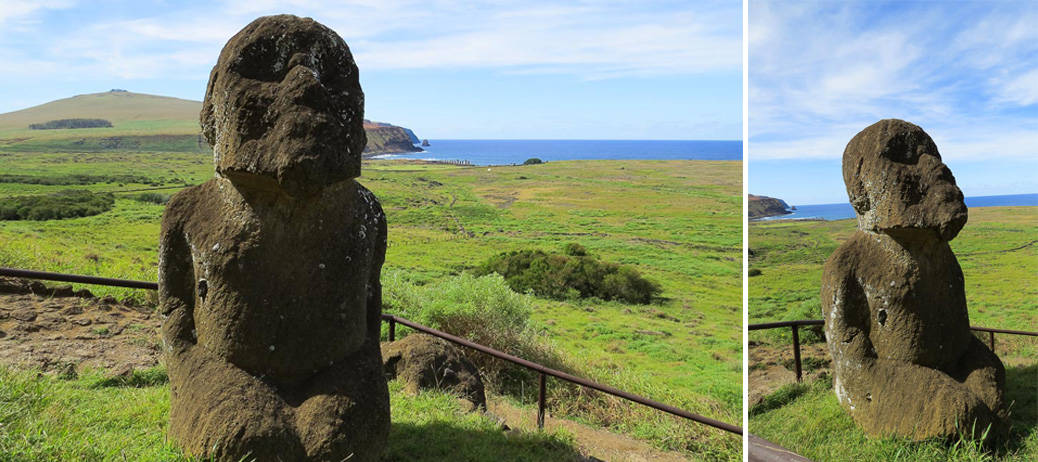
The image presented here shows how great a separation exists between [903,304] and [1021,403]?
0.90 metres

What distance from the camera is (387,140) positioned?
112250mm

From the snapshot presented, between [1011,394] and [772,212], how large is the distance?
8.90ft

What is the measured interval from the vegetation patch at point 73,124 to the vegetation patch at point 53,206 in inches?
3739

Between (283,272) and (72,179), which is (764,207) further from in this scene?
(72,179)

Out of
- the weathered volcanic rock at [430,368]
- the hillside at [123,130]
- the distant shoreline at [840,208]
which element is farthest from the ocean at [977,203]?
the hillside at [123,130]

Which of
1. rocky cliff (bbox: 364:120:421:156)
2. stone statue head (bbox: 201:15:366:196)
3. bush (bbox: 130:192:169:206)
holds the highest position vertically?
rocky cliff (bbox: 364:120:421:156)

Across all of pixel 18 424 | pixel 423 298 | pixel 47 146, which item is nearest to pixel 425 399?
pixel 18 424

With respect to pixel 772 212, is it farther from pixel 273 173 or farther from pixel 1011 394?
pixel 1011 394

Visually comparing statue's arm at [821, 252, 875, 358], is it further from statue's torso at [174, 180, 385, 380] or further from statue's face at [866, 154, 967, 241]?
statue's torso at [174, 180, 385, 380]

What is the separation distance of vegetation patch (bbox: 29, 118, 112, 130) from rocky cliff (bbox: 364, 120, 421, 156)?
55.4 m

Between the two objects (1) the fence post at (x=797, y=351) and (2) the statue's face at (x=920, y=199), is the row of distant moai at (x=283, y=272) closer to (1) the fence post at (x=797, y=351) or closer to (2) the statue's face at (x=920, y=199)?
(2) the statue's face at (x=920, y=199)

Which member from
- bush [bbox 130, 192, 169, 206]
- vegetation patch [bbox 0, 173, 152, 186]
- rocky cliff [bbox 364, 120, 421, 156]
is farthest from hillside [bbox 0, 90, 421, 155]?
bush [bbox 130, 192, 169, 206]

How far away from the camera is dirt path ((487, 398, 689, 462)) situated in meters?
4.71

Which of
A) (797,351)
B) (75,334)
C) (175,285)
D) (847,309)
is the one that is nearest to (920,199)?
(847,309)
